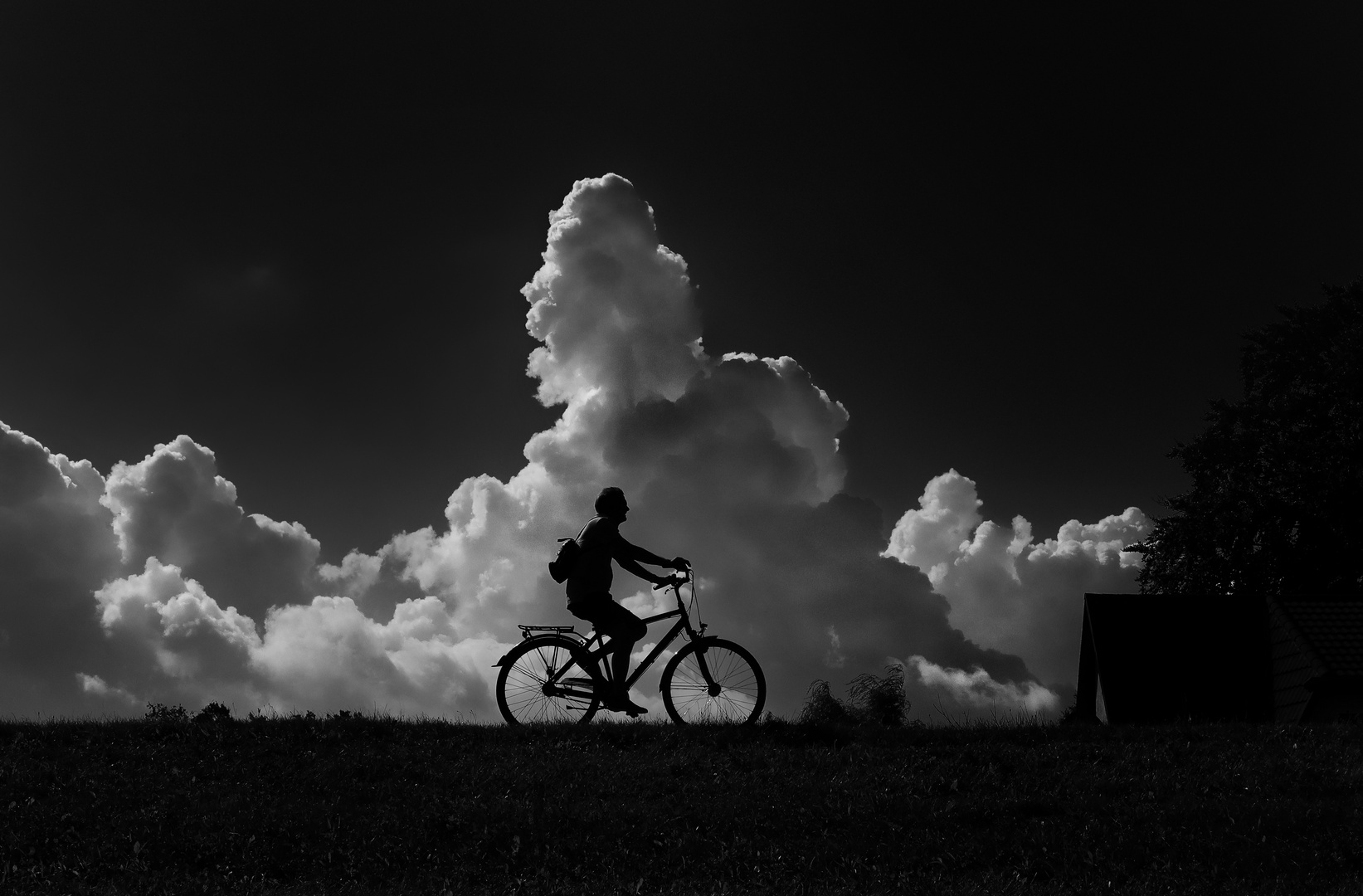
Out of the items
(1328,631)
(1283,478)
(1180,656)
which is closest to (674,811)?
(1328,631)

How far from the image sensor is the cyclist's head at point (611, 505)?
12.1 m

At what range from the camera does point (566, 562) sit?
1190 centimetres

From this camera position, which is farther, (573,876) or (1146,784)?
(1146,784)

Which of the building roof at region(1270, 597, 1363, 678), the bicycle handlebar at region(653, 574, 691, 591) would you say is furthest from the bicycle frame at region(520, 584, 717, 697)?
the building roof at region(1270, 597, 1363, 678)

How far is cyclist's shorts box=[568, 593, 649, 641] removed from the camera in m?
11.9

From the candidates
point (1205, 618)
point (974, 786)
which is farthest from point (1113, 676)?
point (974, 786)

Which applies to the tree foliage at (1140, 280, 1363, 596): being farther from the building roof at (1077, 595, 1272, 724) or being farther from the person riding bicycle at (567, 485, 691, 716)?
the person riding bicycle at (567, 485, 691, 716)

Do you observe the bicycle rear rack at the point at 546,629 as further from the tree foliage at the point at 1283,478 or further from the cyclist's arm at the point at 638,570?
the tree foliage at the point at 1283,478

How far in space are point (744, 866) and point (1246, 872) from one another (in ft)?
12.6

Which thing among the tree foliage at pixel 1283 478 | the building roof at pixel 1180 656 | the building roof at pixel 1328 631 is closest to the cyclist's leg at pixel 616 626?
the building roof at pixel 1328 631

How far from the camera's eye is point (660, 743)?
11.3 m

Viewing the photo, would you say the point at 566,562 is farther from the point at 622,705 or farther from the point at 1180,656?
the point at 1180,656

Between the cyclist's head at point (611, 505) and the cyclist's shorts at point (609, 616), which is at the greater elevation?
the cyclist's head at point (611, 505)

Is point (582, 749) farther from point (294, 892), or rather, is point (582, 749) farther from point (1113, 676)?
point (1113, 676)
